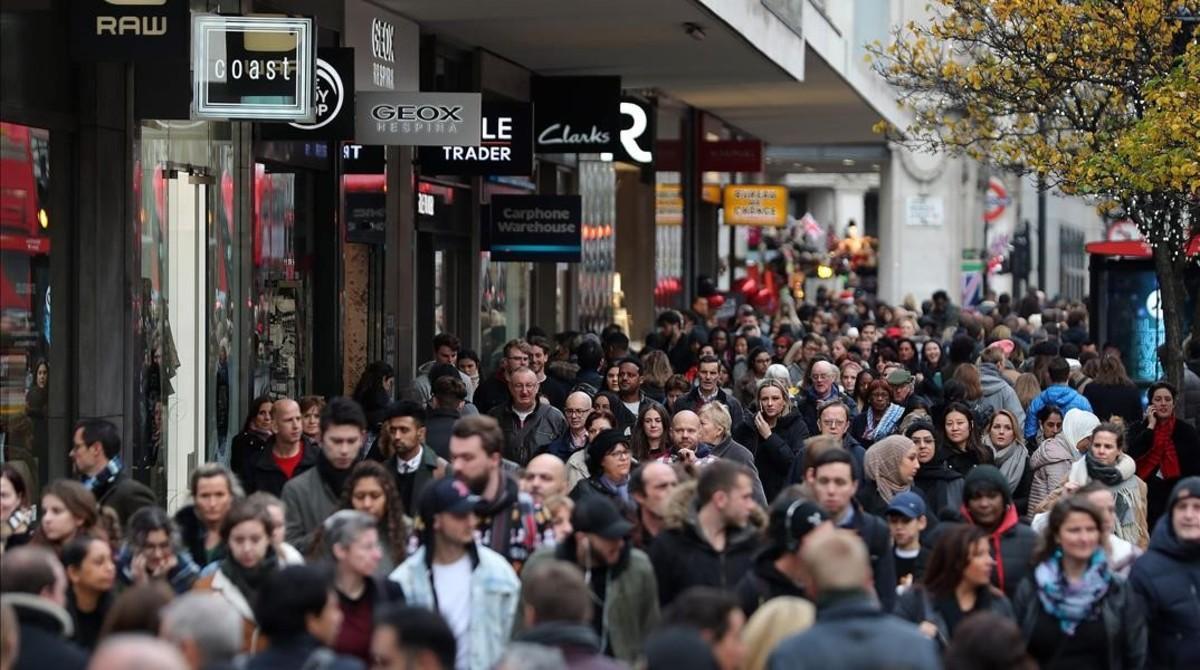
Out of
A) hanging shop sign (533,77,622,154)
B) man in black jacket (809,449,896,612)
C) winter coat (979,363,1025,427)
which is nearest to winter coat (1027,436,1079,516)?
winter coat (979,363,1025,427)

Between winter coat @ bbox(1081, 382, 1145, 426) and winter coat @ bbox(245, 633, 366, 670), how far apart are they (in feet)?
38.3

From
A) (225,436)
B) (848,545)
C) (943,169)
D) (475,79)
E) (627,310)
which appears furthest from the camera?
(943,169)

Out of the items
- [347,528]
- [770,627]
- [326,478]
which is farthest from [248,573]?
[770,627]

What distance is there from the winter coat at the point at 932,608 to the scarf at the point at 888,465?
3.38 metres

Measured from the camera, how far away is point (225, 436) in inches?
671

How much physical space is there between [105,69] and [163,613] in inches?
295

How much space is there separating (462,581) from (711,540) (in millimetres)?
1075

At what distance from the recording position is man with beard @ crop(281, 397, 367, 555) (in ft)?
35.1

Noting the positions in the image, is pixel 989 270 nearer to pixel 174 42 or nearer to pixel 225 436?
pixel 225 436

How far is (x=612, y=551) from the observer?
8898mm

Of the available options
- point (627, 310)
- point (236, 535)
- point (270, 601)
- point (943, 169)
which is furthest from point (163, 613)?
point (943, 169)

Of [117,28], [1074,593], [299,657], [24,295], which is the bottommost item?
[1074,593]

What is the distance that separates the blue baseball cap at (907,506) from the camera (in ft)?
35.0

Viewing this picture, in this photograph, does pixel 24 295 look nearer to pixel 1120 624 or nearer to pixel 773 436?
pixel 773 436
